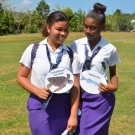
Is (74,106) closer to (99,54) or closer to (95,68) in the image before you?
(95,68)

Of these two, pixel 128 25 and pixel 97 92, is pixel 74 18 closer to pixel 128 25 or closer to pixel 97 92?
pixel 128 25

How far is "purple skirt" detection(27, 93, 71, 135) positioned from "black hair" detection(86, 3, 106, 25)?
761 mm

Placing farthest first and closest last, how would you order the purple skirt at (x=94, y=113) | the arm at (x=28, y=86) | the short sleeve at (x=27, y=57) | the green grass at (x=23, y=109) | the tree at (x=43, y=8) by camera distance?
1. the tree at (x=43, y=8)
2. the green grass at (x=23, y=109)
3. the purple skirt at (x=94, y=113)
4. the short sleeve at (x=27, y=57)
5. the arm at (x=28, y=86)

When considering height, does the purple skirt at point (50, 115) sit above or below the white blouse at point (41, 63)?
below

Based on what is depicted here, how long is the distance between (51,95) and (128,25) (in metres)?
57.4

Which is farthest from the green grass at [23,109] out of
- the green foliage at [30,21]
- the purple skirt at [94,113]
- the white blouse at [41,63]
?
the green foliage at [30,21]

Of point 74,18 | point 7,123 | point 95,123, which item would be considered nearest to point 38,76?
point 95,123

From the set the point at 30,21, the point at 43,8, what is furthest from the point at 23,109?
the point at 43,8

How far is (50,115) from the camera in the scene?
233cm

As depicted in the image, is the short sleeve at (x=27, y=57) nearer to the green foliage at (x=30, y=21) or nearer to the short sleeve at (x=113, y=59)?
the short sleeve at (x=113, y=59)

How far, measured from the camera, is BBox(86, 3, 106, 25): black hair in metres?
2.62

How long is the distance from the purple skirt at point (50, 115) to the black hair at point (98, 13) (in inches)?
30.0

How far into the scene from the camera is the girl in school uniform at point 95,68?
2598mm

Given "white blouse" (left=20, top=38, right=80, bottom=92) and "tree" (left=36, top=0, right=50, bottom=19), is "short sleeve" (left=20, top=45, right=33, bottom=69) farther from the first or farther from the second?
"tree" (left=36, top=0, right=50, bottom=19)
